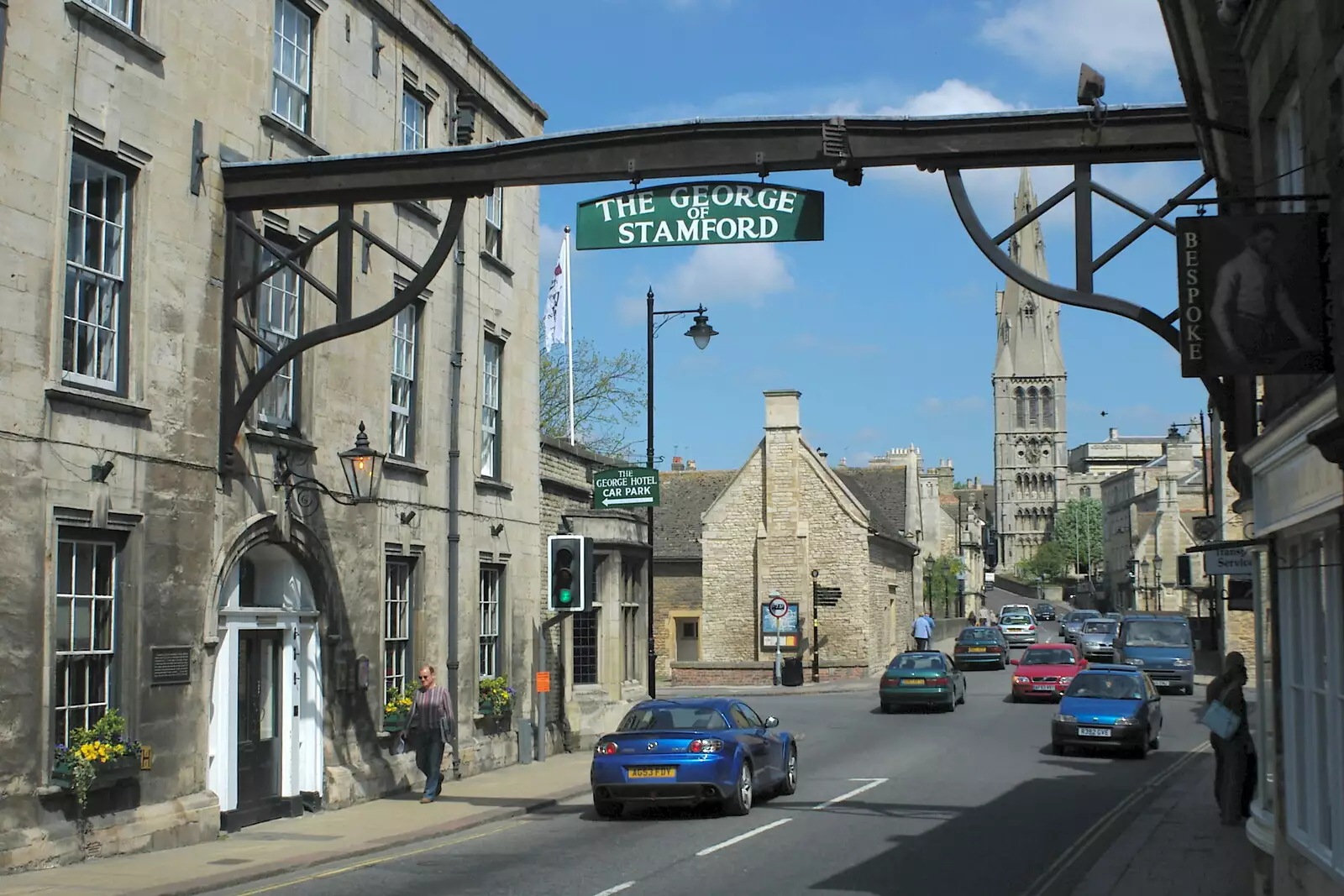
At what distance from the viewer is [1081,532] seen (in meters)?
165

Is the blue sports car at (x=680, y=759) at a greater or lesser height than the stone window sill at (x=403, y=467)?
lesser

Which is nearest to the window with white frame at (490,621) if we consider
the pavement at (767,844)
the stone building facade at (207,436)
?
the stone building facade at (207,436)

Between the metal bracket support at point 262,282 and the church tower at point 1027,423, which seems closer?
the metal bracket support at point 262,282

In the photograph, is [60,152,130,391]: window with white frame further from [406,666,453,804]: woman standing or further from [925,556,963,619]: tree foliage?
[925,556,963,619]: tree foliage

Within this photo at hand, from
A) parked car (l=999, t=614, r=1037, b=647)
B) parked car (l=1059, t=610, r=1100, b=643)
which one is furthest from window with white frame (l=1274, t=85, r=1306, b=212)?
parked car (l=999, t=614, r=1037, b=647)

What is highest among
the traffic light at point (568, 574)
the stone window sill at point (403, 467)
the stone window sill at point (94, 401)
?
the stone window sill at point (94, 401)

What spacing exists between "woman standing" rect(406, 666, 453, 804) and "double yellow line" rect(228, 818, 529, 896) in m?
1.63

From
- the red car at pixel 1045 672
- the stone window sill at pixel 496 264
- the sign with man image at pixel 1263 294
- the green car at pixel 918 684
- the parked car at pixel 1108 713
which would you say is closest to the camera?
the sign with man image at pixel 1263 294

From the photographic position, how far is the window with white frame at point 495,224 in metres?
23.5

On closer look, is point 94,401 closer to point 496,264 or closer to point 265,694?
point 265,694

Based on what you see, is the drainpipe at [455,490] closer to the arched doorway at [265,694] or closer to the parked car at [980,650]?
the arched doorway at [265,694]

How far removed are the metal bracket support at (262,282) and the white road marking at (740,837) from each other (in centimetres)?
615

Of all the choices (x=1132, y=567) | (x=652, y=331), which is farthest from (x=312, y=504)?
(x=1132, y=567)

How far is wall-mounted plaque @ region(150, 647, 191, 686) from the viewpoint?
14.1 metres
